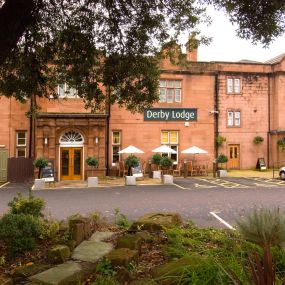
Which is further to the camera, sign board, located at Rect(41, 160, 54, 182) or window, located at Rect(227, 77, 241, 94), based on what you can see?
window, located at Rect(227, 77, 241, 94)

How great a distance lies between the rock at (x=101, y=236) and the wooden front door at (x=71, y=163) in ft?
62.7

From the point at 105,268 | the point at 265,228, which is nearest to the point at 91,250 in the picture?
the point at 105,268

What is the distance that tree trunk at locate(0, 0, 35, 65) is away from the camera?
5.09 m

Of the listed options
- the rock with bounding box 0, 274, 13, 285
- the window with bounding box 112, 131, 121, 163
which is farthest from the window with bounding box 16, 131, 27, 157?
the rock with bounding box 0, 274, 13, 285

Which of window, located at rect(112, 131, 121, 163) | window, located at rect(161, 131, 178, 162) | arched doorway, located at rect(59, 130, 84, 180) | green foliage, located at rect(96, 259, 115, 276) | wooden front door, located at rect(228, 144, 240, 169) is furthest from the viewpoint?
wooden front door, located at rect(228, 144, 240, 169)

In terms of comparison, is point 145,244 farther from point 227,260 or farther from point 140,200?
point 140,200

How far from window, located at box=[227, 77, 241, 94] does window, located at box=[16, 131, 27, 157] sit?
16903mm

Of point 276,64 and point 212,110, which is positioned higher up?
point 276,64

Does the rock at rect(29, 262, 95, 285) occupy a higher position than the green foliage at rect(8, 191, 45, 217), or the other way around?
the green foliage at rect(8, 191, 45, 217)

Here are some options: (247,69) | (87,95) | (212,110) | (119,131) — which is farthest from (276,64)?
(87,95)

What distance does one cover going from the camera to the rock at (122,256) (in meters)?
4.25

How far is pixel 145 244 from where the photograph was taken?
5.24 metres

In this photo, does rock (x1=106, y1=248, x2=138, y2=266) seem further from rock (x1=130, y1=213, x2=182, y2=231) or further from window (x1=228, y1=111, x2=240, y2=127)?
window (x1=228, y1=111, x2=240, y2=127)

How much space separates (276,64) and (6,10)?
27.8 metres
